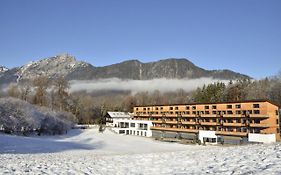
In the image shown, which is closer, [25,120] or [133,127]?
[25,120]

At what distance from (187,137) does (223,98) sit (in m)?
51.1

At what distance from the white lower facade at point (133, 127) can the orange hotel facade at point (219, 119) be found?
7.74 feet

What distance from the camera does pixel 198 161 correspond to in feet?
59.1

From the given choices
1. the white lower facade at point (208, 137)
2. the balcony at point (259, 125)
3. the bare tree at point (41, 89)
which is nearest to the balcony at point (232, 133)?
the white lower facade at point (208, 137)

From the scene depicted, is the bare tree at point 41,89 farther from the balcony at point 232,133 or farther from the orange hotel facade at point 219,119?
the balcony at point 232,133

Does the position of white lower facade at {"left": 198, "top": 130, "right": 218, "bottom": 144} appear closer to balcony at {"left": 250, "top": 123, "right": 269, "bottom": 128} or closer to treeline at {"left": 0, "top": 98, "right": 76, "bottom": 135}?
balcony at {"left": 250, "top": 123, "right": 269, "bottom": 128}

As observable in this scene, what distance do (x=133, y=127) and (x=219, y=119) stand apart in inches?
1409

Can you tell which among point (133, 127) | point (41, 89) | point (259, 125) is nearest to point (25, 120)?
point (41, 89)

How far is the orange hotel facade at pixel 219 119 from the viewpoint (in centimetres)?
6328

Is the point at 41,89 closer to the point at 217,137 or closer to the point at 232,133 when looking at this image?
the point at 217,137

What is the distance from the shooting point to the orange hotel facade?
63281mm

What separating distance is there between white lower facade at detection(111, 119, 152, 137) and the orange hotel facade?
7.74ft

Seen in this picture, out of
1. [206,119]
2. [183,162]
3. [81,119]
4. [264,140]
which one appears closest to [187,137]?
[206,119]

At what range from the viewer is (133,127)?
99188 mm
